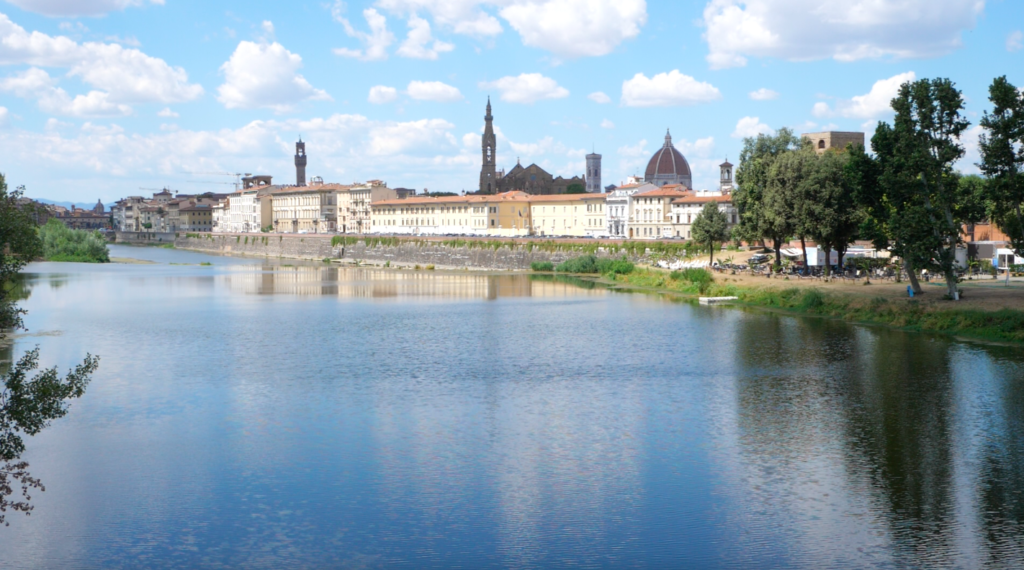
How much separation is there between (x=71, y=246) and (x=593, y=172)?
338 ft

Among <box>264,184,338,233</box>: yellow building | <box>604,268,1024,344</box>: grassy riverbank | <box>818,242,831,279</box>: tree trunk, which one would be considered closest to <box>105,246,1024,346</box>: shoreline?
<box>604,268,1024,344</box>: grassy riverbank

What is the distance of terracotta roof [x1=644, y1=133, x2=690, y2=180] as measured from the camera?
14550cm

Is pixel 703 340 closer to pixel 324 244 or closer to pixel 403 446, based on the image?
pixel 403 446

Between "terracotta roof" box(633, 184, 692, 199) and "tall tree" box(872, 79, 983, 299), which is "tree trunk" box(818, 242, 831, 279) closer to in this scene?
"tall tree" box(872, 79, 983, 299)

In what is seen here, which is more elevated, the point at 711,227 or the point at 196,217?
the point at 196,217

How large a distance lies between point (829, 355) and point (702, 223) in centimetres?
3494

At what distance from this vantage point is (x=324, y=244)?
117 metres

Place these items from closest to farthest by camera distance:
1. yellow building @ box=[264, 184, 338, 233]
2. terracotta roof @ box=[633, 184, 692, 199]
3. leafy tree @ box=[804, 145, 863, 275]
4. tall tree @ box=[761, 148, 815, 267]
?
leafy tree @ box=[804, 145, 863, 275] < tall tree @ box=[761, 148, 815, 267] < terracotta roof @ box=[633, 184, 692, 199] < yellow building @ box=[264, 184, 338, 233]

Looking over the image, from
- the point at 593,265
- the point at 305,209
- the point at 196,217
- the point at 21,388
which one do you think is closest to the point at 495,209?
the point at 593,265

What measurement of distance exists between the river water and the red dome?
108633mm

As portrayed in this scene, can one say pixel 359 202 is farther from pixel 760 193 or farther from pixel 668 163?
pixel 760 193

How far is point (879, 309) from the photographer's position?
3991cm

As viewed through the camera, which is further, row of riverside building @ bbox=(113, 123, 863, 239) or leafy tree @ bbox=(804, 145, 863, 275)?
row of riverside building @ bbox=(113, 123, 863, 239)

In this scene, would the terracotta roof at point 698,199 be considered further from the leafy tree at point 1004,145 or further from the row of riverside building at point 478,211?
the leafy tree at point 1004,145
